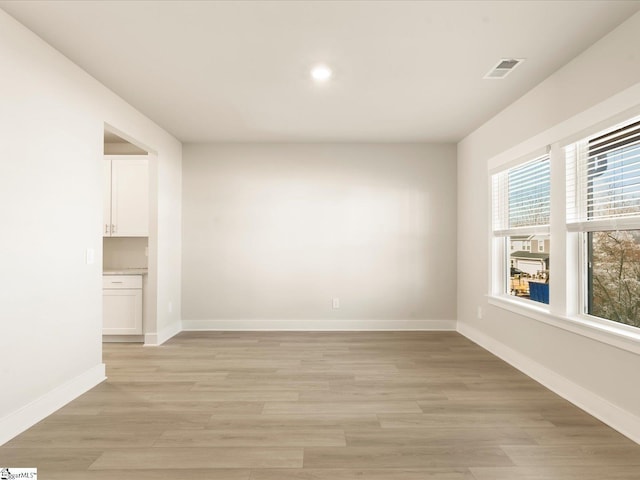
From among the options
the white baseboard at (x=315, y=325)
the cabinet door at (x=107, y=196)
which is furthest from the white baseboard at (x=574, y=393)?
the cabinet door at (x=107, y=196)

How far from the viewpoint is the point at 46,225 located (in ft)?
9.32

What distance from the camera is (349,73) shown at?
11.0 ft

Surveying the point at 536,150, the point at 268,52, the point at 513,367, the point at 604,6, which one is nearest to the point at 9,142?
the point at 268,52

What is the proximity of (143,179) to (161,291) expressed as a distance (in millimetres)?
1444

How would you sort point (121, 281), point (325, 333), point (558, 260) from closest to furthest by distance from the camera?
point (558, 260)
point (121, 281)
point (325, 333)

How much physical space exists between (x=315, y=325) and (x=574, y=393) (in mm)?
3292

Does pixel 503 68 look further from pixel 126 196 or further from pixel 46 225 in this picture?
pixel 126 196

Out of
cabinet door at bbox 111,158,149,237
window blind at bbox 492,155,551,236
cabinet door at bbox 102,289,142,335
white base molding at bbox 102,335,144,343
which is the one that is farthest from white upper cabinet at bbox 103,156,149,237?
window blind at bbox 492,155,551,236

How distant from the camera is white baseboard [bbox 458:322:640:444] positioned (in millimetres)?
2525

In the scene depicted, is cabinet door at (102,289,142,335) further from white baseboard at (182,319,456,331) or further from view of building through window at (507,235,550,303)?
view of building through window at (507,235,550,303)

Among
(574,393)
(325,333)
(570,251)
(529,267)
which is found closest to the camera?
(574,393)

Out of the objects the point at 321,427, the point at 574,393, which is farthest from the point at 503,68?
the point at 321,427

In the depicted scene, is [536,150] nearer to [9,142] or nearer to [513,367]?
[513,367]

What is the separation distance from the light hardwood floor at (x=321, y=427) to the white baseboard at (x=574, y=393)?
63 mm
